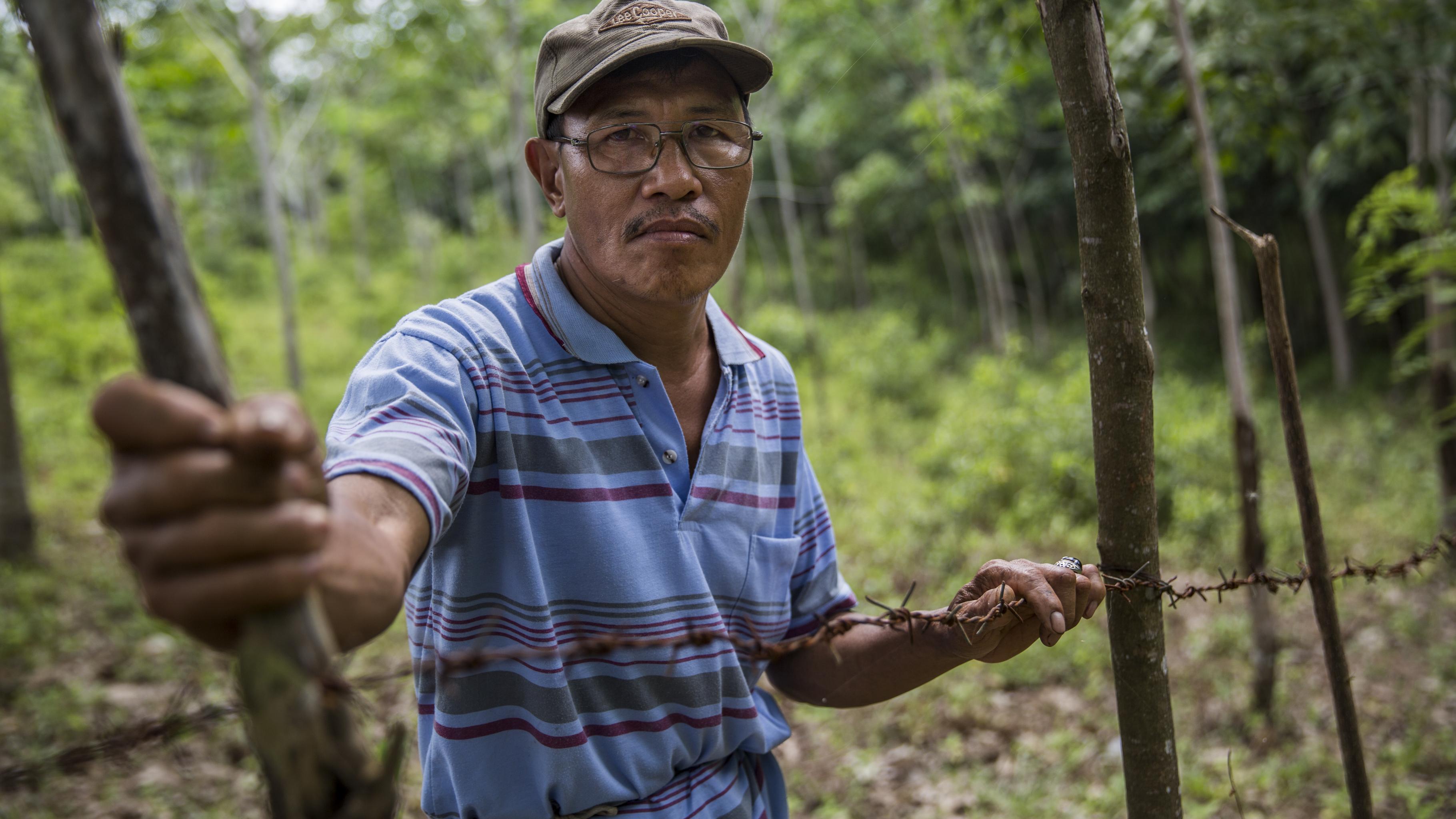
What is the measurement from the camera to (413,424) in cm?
108

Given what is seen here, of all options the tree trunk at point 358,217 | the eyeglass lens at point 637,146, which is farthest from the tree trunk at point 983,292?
the tree trunk at point 358,217

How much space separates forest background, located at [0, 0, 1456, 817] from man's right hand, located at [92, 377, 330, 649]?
0.38 meters

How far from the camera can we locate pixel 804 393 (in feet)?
37.9

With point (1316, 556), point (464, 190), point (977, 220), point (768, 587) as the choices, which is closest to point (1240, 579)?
point (1316, 556)

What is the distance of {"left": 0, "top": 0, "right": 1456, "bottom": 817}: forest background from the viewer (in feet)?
11.8

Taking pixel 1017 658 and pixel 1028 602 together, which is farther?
pixel 1017 658

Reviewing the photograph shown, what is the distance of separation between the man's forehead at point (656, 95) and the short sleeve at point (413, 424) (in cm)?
51

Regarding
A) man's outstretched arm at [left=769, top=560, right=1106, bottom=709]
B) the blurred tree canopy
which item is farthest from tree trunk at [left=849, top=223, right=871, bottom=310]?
man's outstretched arm at [left=769, top=560, right=1106, bottom=709]

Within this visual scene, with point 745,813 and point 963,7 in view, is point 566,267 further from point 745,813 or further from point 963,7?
point 963,7

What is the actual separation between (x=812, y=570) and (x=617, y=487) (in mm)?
527

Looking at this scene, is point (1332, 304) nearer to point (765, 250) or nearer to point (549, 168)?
point (765, 250)

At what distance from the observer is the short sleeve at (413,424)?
975 millimetres

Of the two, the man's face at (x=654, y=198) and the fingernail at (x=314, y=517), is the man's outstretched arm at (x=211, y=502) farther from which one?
the man's face at (x=654, y=198)

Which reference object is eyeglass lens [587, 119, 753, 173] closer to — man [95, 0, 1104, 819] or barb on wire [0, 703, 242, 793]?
man [95, 0, 1104, 819]
